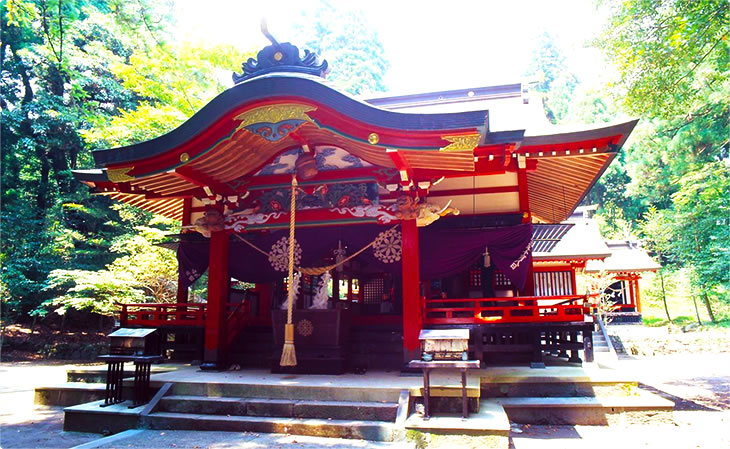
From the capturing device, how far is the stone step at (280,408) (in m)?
5.50

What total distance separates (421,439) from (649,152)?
25010 mm

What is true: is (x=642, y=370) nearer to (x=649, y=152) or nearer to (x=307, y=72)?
(x=307, y=72)

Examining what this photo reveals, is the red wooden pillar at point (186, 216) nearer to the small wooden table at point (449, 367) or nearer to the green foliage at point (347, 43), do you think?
the small wooden table at point (449, 367)

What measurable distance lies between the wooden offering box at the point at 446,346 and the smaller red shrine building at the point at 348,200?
177cm

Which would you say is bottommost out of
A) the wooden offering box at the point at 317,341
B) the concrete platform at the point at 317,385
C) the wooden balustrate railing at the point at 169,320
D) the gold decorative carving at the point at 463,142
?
the concrete platform at the point at 317,385

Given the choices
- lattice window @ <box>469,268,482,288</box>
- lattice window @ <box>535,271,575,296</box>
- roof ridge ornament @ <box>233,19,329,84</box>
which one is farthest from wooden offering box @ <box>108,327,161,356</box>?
lattice window @ <box>535,271,575,296</box>

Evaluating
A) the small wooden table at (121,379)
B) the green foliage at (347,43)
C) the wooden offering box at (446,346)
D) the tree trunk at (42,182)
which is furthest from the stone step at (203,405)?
the green foliage at (347,43)

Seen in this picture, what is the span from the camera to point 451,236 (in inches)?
319

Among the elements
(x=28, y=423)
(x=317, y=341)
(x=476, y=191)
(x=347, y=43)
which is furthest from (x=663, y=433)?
(x=347, y=43)

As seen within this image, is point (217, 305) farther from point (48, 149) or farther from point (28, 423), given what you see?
point (48, 149)

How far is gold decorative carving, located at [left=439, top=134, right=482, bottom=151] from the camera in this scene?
594 cm

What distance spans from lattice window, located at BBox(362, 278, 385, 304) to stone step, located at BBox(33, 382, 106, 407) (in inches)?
249

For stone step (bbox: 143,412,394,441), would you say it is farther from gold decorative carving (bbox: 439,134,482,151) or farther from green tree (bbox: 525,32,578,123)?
green tree (bbox: 525,32,578,123)

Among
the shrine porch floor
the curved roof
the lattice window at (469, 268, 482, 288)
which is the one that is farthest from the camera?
the lattice window at (469, 268, 482, 288)
